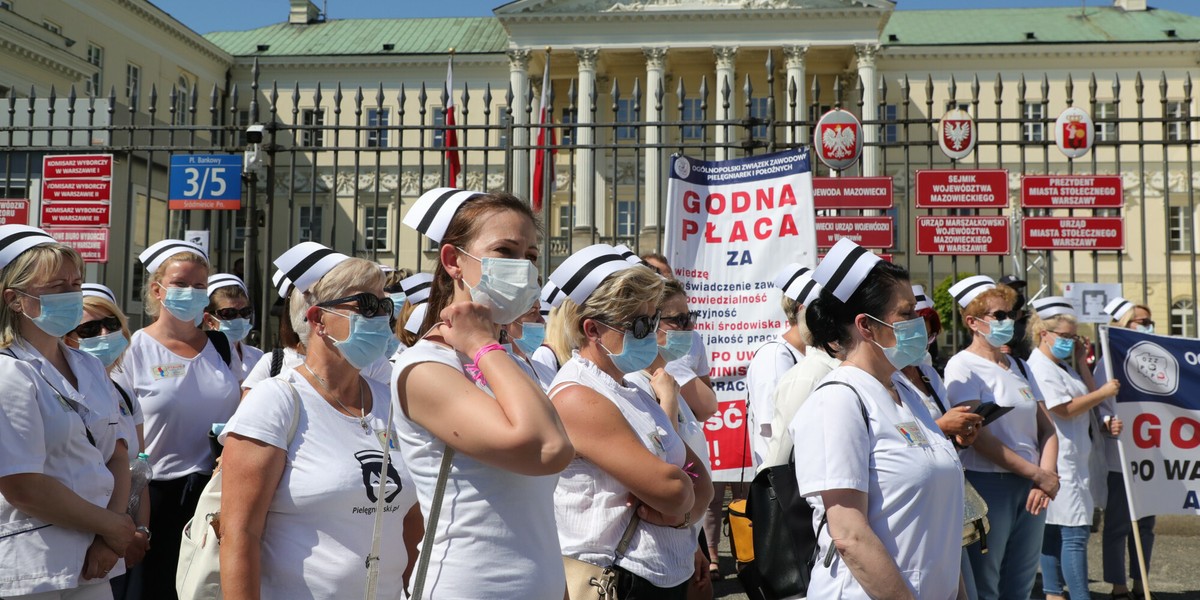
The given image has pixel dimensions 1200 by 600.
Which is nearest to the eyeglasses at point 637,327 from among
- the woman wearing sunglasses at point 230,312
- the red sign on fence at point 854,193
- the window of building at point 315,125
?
the woman wearing sunglasses at point 230,312

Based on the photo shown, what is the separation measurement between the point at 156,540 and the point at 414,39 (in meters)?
51.7

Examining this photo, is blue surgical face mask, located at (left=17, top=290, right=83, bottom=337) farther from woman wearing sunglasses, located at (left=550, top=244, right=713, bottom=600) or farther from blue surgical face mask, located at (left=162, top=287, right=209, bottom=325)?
blue surgical face mask, located at (left=162, top=287, right=209, bottom=325)

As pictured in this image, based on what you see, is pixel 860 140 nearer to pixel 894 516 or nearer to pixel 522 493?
pixel 894 516

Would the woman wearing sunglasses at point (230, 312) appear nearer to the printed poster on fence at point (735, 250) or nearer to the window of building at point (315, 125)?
the window of building at point (315, 125)

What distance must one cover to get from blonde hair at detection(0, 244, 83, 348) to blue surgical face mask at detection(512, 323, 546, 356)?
106 inches

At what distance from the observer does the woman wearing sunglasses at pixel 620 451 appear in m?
3.06

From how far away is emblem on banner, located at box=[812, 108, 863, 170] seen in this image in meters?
9.27

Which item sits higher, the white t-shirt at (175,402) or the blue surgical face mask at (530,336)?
the blue surgical face mask at (530,336)

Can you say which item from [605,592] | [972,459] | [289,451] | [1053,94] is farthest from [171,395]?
[1053,94]

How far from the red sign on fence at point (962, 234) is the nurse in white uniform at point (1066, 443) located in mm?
2750

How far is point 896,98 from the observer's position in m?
42.4

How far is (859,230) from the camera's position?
9562mm

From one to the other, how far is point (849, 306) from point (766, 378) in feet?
8.13

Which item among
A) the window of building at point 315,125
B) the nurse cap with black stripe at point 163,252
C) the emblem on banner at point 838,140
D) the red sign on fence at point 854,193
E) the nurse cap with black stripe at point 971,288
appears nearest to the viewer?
the nurse cap with black stripe at point 163,252
